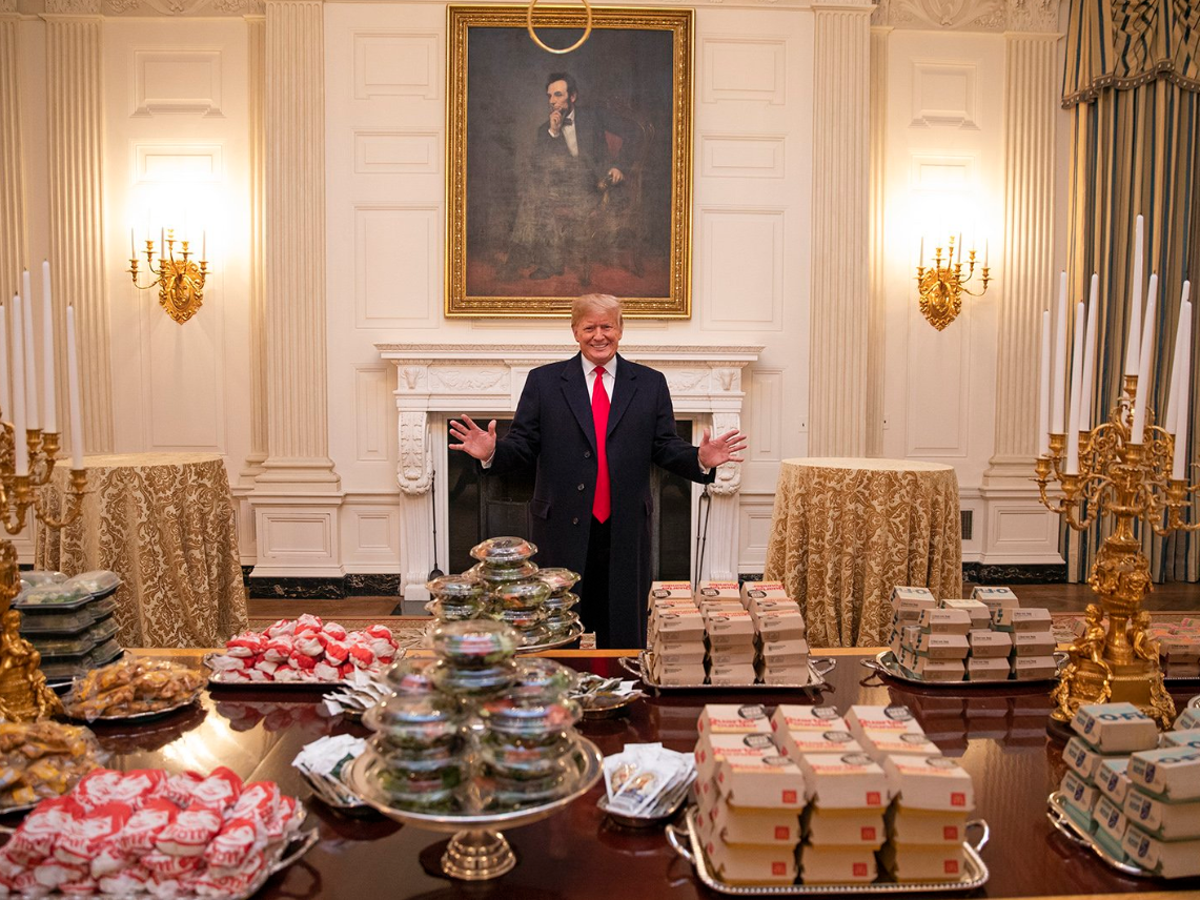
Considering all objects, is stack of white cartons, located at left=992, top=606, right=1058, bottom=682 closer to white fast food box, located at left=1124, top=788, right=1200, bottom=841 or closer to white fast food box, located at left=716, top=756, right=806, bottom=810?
white fast food box, located at left=1124, top=788, right=1200, bottom=841

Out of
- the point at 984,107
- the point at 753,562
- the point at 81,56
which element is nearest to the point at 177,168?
the point at 81,56

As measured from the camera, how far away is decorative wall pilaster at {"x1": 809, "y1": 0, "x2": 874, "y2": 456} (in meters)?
5.85

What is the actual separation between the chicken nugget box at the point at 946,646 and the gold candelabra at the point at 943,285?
4.52m

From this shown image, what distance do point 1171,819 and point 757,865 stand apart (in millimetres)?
552

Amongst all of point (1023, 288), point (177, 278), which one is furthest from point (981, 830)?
point (177, 278)

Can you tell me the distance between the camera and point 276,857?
122 cm

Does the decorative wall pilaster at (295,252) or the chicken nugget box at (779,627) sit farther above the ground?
the decorative wall pilaster at (295,252)

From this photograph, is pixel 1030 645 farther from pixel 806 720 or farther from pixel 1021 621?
pixel 806 720

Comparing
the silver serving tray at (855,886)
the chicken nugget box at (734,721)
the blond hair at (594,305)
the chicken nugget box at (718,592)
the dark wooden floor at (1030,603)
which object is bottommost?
the dark wooden floor at (1030,603)

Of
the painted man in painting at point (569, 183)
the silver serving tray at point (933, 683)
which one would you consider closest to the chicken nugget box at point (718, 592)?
the silver serving tray at point (933, 683)

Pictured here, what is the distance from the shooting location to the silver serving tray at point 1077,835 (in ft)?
4.03

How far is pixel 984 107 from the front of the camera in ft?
20.1

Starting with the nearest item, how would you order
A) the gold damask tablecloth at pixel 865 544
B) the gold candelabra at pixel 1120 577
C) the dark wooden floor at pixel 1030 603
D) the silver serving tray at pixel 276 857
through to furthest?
1. the silver serving tray at pixel 276 857
2. the gold candelabra at pixel 1120 577
3. the gold damask tablecloth at pixel 865 544
4. the dark wooden floor at pixel 1030 603

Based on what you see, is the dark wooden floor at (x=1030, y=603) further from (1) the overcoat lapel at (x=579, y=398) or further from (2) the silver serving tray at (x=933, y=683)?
(2) the silver serving tray at (x=933, y=683)
